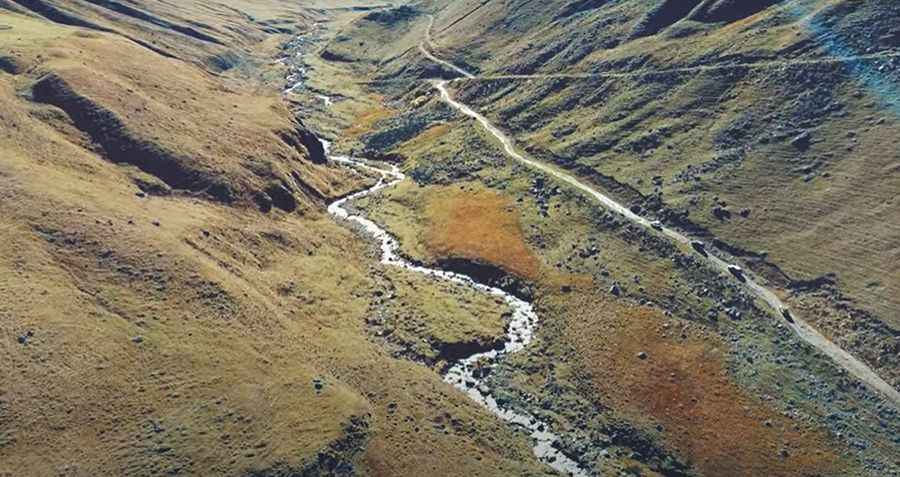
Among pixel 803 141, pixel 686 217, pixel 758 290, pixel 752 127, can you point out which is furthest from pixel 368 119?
pixel 758 290

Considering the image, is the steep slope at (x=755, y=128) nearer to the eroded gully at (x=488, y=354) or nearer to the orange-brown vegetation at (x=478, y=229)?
the orange-brown vegetation at (x=478, y=229)

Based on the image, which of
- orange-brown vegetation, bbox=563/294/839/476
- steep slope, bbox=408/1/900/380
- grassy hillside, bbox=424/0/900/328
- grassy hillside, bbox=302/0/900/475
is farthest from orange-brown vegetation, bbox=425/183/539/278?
grassy hillside, bbox=424/0/900/328

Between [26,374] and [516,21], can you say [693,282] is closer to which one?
[26,374]

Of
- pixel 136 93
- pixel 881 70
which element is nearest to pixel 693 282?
pixel 881 70

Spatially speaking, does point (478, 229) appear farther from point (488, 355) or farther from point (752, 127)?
point (752, 127)

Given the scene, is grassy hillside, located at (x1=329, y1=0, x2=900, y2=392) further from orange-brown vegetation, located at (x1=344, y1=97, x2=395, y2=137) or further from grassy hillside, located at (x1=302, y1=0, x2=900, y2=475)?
orange-brown vegetation, located at (x1=344, y1=97, x2=395, y2=137)
